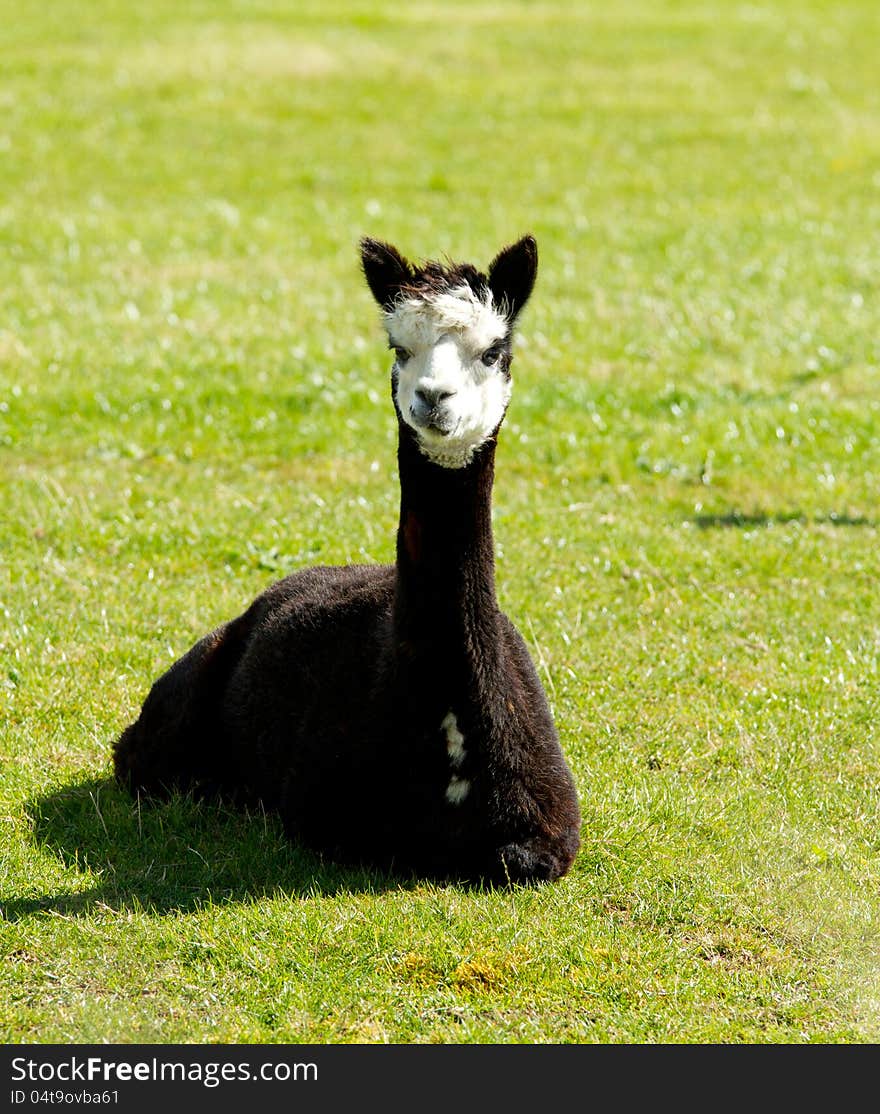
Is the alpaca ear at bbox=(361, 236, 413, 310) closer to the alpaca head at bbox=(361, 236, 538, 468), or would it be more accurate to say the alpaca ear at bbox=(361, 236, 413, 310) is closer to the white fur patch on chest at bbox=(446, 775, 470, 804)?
the alpaca head at bbox=(361, 236, 538, 468)

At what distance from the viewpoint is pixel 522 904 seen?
6.14m

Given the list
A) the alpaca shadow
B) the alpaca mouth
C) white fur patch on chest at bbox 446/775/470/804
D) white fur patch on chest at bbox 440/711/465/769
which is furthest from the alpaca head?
the alpaca shadow

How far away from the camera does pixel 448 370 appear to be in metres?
5.72

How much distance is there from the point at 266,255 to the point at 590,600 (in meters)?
9.31

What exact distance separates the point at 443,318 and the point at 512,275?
539 millimetres

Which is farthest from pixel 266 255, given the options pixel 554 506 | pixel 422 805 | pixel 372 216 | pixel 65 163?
pixel 422 805

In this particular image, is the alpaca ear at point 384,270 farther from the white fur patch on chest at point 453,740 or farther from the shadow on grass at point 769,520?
the shadow on grass at point 769,520

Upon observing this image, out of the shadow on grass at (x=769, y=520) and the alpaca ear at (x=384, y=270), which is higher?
the alpaca ear at (x=384, y=270)

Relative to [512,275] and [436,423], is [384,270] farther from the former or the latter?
[436,423]

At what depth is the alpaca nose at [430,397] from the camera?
561cm

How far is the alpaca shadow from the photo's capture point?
627 centimetres

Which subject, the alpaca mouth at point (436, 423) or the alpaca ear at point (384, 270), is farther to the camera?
the alpaca ear at point (384, 270)

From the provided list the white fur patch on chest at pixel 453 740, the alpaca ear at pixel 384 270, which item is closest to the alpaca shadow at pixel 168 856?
the white fur patch on chest at pixel 453 740

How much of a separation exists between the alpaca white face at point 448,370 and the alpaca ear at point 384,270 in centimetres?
19
